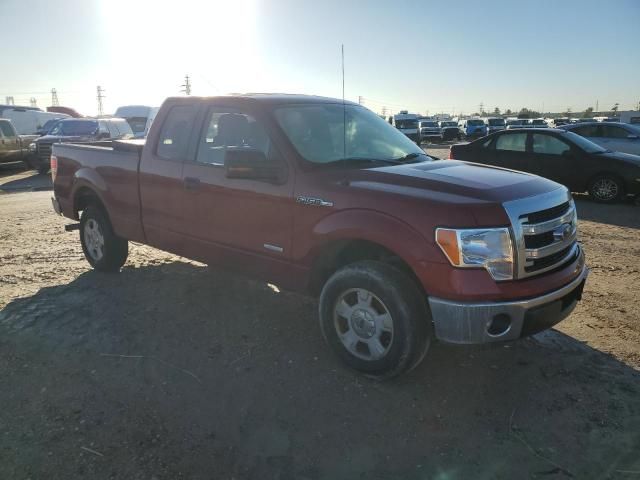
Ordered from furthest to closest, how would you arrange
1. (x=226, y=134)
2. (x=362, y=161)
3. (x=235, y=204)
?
(x=226, y=134) < (x=235, y=204) < (x=362, y=161)

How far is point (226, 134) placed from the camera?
4.44 meters

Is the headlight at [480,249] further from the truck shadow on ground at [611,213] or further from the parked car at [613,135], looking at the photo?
the parked car at [613,135]

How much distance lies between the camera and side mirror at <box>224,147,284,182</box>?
12.2 ft

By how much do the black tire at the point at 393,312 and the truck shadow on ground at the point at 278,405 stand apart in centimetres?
17

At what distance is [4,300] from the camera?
5.06 metres

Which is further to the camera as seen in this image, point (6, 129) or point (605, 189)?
point (6, 129)

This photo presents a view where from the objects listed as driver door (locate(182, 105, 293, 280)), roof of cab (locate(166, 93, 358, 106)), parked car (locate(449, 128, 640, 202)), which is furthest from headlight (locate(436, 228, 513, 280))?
parked car (locate(449, 128, 640, 202))

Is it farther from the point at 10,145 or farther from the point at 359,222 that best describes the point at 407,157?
the point at 10,145

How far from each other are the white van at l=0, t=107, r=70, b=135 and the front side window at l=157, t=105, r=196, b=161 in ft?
74.9

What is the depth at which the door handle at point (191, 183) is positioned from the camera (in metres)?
4.45

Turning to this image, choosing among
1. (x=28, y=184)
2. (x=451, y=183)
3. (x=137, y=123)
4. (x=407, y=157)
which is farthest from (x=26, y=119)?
(x=451, y=183)

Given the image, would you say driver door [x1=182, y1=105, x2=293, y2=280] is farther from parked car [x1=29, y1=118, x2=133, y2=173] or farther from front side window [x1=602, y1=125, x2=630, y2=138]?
parked car [x1=29, y1=118, x2=133, y2=173]

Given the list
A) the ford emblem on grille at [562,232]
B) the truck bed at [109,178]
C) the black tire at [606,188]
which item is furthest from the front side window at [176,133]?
the black tire at [606,188]

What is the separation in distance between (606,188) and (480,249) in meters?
8.70
